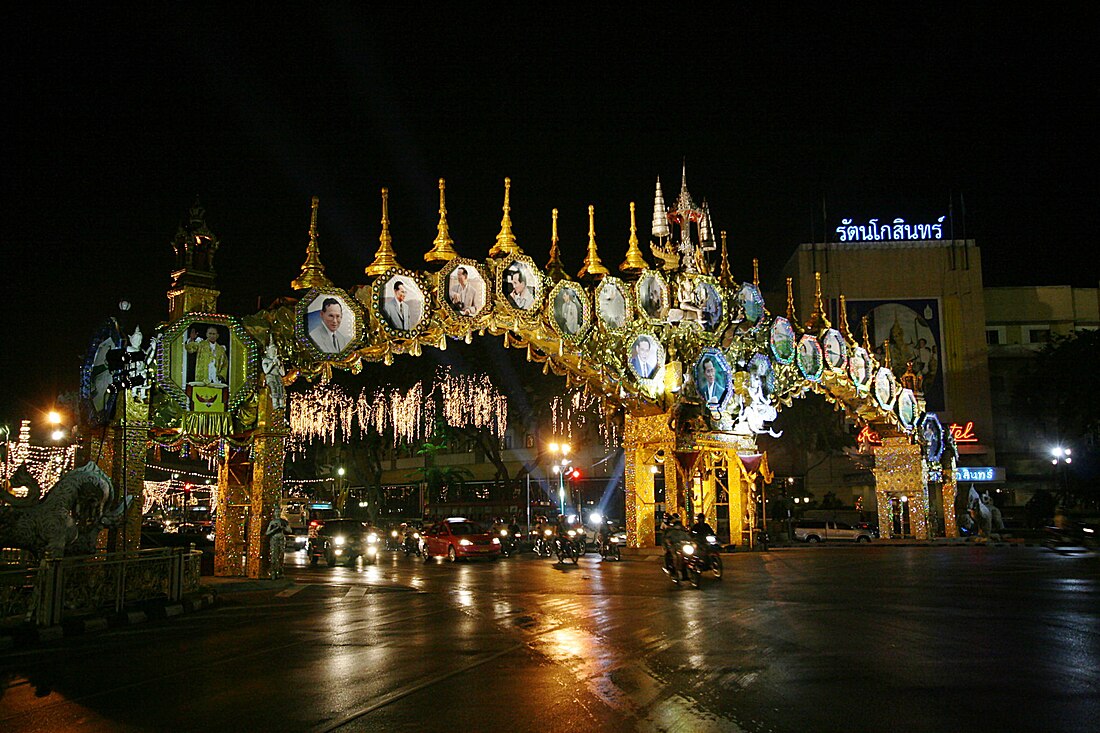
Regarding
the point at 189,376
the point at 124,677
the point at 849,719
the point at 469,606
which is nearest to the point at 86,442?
the point at 189,376

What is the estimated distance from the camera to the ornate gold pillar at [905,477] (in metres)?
37.9

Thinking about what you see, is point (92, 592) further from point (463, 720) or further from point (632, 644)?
point (463, 720)

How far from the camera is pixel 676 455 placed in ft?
93.5

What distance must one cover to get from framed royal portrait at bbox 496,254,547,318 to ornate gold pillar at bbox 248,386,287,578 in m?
6.15

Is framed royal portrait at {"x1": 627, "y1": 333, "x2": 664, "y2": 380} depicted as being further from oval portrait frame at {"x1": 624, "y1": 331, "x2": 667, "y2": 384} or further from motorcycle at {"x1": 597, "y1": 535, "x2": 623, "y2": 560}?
motorcycle at {"x1": 597, "y1": 535, "x2": 623, "y2": 560}

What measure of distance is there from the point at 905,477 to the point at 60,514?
Result: 32591 millimetres

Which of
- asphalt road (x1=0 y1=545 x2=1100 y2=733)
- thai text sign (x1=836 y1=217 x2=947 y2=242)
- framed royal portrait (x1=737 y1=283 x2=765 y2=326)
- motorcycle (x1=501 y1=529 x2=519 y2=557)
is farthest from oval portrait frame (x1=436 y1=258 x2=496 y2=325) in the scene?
thai text sign (x1=836 y1=217 x2=947 y2=242)

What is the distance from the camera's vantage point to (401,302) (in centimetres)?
2220

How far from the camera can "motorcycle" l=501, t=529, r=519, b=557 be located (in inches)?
1410

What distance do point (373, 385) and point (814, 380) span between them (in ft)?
65.0

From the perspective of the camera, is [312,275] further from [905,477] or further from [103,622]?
[905,477]

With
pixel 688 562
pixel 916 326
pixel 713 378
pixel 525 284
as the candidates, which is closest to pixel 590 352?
pixel 525 284

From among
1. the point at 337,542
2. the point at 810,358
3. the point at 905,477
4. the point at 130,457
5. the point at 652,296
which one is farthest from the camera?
the point at 905,477

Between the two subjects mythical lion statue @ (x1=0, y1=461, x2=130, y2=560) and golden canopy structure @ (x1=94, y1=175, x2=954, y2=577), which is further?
golden canopy structure @ (x1=94, y1=175, x2=954, y2=577)
